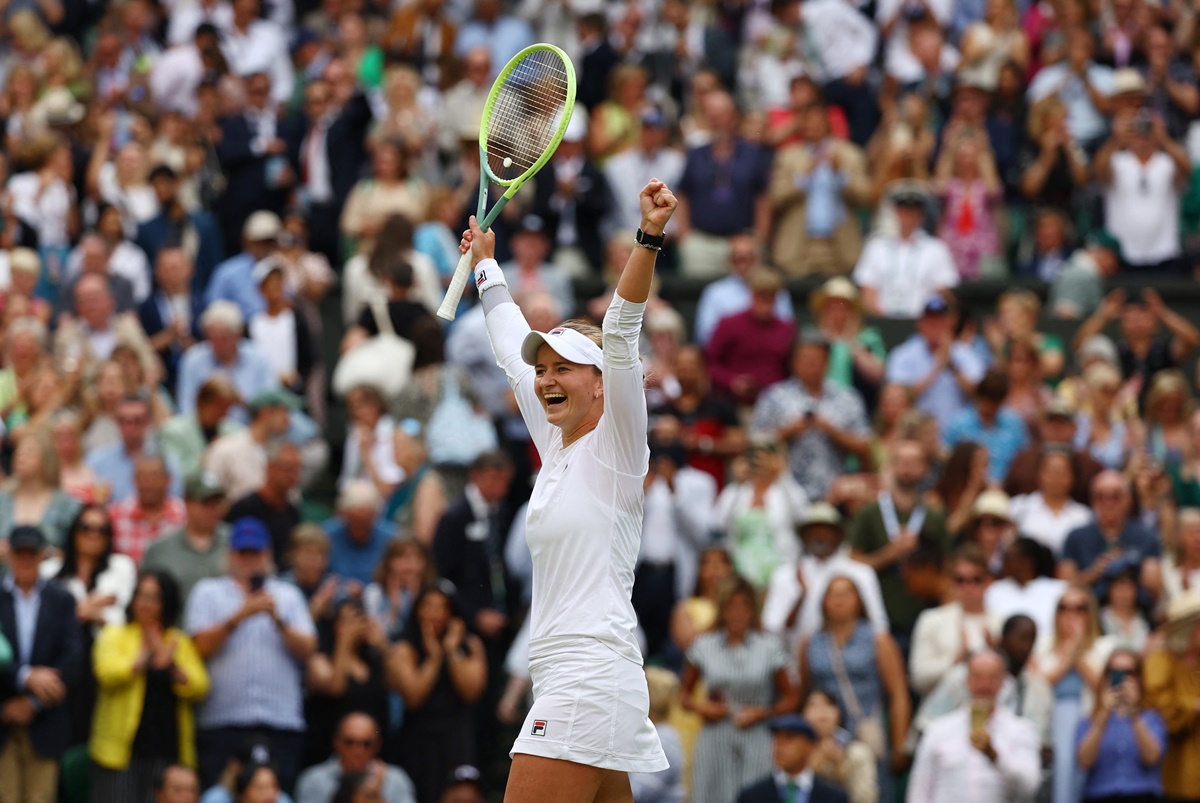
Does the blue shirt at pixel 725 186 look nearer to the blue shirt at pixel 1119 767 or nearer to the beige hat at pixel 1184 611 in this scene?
the beige hat at pixel 1184 611

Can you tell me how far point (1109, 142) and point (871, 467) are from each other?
4.54 meters

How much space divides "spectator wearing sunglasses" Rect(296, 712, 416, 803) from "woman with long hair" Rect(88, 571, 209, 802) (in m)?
0.70

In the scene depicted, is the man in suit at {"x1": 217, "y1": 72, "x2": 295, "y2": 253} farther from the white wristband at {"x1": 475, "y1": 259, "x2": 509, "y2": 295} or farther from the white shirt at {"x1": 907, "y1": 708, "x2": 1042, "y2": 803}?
the white wristband at {"x1": 475, "y1": 259, "x2": 509, "y2": 295}

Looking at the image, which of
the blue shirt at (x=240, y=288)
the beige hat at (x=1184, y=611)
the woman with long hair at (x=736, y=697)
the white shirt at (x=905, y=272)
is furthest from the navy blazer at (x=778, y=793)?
the blue shirt at (x=240, y=288)

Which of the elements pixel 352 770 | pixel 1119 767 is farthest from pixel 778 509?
pixel 352 770

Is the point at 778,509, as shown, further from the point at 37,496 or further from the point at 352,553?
the point at 37,496

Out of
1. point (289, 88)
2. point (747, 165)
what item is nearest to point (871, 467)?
point (747, 165)

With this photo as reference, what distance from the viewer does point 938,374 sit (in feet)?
45.4

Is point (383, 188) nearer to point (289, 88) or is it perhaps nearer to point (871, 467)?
point (289, 88)

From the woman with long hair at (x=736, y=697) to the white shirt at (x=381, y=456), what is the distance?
8.00ft

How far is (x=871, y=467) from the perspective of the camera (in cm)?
1305

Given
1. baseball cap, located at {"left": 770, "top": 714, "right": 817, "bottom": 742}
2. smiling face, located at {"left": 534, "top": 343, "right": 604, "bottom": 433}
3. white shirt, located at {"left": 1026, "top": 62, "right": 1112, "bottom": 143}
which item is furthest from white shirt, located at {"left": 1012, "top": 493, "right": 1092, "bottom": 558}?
smiling face, located at {"left": 534, "top": 343, "right": 604, "bottom": 433}

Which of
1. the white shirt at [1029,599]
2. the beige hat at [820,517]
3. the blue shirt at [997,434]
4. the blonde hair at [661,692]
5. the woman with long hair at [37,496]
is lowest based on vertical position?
the blonde hair at [661,692]

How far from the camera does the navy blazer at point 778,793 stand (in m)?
10.5
